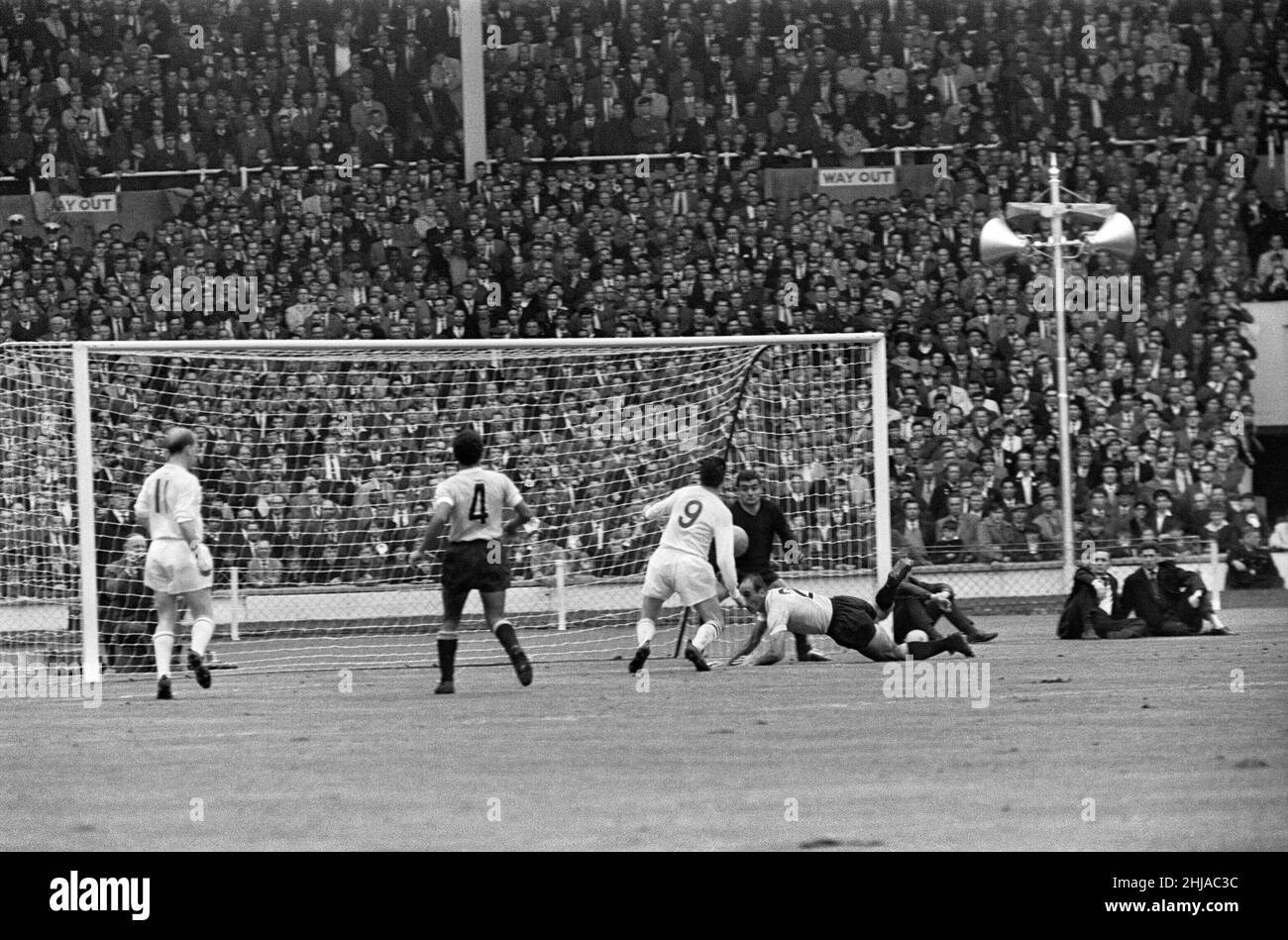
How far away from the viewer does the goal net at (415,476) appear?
17.0m

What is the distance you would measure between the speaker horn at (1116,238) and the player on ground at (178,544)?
11.5m

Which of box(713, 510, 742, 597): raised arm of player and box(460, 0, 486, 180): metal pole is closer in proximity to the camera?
box(713, 510, 742, 597): raised arm of player

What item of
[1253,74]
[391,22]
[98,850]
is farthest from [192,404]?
[1253,74]

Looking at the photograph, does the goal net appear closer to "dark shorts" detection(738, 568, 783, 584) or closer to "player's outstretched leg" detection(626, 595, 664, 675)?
"dark shorts" detection(738, 568, 783, 584)

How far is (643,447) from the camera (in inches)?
715

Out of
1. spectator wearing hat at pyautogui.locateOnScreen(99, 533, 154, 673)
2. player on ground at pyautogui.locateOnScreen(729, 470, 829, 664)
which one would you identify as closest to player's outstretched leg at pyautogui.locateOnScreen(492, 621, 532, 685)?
player on ground at pyautogui.locateOnScreen(729, 470, 829, 664)

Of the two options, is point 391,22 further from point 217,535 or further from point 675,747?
point 675,747

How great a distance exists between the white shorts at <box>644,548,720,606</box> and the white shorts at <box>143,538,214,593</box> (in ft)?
10.5

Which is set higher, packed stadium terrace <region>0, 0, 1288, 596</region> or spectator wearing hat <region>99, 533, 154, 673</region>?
packed stadium terrace <region>0, 0, 1288, 596</region>

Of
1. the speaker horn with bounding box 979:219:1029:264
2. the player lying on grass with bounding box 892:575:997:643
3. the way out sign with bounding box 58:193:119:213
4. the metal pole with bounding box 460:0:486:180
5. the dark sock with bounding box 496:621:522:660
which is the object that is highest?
the metal pole with bounding box 460:0:486:180

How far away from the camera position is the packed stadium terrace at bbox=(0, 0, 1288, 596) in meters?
18.6

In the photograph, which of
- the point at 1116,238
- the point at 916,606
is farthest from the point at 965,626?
the point at 1116,238

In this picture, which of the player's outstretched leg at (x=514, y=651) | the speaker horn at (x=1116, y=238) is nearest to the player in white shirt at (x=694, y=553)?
the player's outstretched leg at (x=514, y=651)

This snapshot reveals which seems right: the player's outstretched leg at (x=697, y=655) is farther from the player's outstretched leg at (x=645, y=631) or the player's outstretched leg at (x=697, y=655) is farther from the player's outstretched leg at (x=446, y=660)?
the player's outstretched leg at (x=446, y=660)
